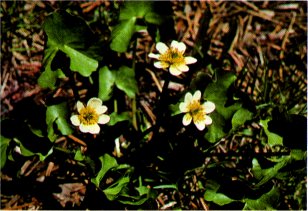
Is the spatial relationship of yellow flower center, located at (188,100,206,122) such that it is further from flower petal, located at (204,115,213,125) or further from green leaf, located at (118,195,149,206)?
green leaf, located at (118,195,149,206)

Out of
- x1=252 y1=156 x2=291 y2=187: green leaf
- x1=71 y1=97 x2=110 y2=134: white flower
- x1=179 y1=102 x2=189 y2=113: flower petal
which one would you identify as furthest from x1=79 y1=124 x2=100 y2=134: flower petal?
x1=252 y1=156 x2=291 y2=187: green leaf

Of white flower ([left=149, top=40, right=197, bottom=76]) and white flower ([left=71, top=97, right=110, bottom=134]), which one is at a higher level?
white flower ([left=149, top=40, right=197, bottom=76])

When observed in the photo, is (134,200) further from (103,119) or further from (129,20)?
(129,20)

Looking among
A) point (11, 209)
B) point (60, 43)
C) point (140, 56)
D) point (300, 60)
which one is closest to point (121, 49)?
point (60, 43)

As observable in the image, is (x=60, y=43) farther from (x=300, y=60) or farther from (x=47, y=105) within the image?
(x=300, y=60)

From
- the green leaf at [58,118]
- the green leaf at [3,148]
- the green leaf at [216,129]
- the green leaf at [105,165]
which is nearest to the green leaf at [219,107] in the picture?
the green leaf at [216,129]

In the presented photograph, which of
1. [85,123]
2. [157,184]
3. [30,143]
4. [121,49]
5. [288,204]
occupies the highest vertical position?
[121,49]

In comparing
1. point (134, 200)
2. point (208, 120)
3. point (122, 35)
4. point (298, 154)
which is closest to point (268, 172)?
point (298, 154)
